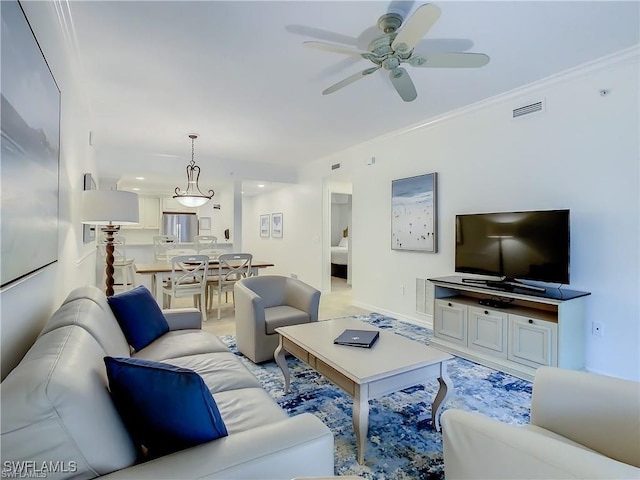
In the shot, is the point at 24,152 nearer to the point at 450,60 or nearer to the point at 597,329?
the point at 450,60

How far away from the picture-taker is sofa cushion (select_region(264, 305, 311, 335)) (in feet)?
10.1

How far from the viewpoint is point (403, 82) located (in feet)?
8.38

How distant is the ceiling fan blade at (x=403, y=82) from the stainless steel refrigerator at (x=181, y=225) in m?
8.25

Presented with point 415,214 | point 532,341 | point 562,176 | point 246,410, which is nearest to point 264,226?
point 415,214

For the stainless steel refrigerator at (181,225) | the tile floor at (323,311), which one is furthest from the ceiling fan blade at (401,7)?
the stainless steel refrigerator at (181,225)

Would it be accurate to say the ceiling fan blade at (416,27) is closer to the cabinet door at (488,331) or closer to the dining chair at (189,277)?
the cabinet door at (488,331)

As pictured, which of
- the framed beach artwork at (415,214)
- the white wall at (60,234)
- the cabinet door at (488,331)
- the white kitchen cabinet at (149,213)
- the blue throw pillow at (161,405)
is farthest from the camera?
the white kitchen cabinet at (149,213)

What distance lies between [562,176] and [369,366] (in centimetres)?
264

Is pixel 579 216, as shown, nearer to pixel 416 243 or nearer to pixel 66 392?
pixel 416 243

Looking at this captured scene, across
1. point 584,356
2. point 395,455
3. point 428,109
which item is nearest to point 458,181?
point 428,109

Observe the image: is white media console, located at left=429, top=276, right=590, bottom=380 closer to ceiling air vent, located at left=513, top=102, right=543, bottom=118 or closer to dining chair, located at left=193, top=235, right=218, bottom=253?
ceiling air vent, located at left=513, top=102, right=543, bottom=118

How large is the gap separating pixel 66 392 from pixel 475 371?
307cm

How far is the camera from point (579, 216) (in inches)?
116

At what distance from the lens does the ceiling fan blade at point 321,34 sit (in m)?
2.33
